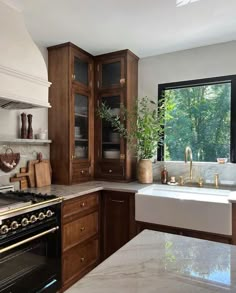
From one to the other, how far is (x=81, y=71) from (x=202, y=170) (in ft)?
6.00

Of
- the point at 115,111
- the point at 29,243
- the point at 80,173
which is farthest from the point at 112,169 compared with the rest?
the point at 29,243

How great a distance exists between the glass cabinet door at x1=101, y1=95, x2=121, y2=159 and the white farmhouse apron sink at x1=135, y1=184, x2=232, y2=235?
673 mm

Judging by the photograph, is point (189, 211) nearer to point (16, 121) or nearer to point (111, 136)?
point (111, 136)

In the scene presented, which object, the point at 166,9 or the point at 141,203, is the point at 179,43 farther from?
the point at 141,203

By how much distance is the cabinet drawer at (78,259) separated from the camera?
7.16 ft

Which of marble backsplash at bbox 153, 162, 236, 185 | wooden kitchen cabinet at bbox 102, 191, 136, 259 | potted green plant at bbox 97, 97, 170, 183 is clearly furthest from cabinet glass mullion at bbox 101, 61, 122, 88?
wooden kitchen cabinet at bbox 102, 191, 136, 259

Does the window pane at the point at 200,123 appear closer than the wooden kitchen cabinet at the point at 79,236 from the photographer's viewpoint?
No

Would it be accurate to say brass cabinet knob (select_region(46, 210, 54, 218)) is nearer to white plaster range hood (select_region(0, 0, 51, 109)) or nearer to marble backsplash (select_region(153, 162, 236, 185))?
white plaster range hood (select_region(0, 0, 51, 109))

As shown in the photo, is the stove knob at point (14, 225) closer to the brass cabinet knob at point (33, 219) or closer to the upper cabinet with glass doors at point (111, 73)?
the brass cabinet knob at point (33, 219)

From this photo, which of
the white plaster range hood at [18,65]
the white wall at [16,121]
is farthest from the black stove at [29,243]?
the white plaster range hood at [18,65]

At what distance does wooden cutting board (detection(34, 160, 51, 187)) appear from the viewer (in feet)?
8.35

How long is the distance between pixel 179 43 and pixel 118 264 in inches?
98.0

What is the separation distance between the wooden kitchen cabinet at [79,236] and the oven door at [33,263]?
0.16m

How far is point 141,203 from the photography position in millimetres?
2326
